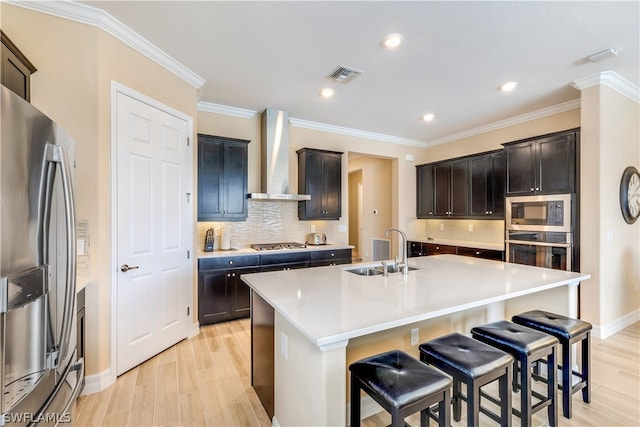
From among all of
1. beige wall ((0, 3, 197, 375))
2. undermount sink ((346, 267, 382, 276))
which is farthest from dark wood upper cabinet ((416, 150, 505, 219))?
beige wall ((0, 3, 197, 375))

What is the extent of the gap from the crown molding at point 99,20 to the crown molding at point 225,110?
1.19 metres

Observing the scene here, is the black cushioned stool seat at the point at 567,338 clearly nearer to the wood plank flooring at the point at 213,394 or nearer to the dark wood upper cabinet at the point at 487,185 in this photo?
the wood plank flooring at the point at 213,394

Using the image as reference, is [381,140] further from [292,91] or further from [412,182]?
[292,91]

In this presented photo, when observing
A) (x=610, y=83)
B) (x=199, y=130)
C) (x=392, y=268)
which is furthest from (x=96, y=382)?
(x=610, y=83)

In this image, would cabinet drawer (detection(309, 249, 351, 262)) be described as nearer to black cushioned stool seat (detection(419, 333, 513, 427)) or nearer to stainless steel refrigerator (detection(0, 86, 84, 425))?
black cushioned stool seat (detection(419, 333, 513, 427))

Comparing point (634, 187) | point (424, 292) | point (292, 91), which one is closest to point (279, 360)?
point (424, 292)

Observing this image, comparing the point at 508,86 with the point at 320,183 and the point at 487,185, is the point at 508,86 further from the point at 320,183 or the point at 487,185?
the point at 320,183

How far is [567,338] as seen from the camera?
6.42 ft

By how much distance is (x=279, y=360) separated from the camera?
1.77 metres

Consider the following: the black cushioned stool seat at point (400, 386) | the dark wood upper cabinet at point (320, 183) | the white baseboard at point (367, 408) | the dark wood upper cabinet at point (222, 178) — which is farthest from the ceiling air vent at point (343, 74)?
the white baseboard at point (367, 408)

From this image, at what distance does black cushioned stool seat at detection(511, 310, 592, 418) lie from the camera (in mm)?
1971

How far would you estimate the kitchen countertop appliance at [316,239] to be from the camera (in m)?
4.79

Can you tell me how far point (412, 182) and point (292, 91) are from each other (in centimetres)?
345

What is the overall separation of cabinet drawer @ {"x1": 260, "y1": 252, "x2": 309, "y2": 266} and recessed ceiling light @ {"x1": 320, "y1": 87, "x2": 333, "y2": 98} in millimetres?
2133
